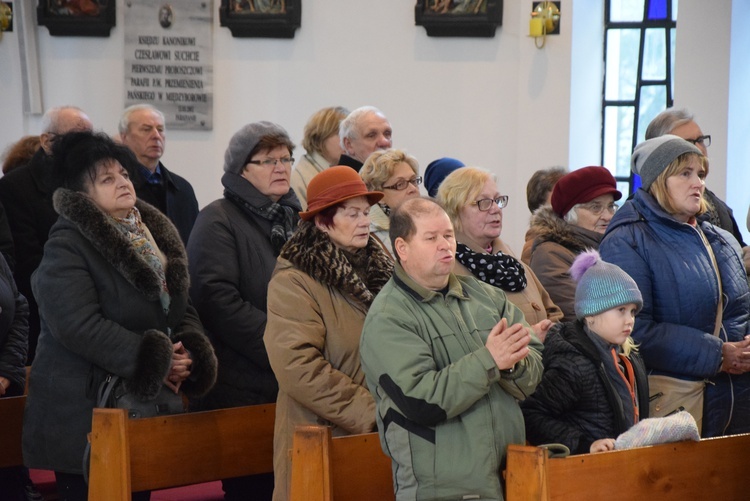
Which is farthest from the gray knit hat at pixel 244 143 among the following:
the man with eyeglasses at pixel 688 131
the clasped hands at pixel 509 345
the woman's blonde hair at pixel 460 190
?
the man with eyeglasses at pixel 688 131

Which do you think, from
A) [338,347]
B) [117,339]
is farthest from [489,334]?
[117,339]

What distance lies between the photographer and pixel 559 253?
14.3ft

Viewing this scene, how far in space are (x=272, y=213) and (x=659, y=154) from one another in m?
1.44

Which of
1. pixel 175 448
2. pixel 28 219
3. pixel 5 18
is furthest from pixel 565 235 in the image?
pixel 5 18

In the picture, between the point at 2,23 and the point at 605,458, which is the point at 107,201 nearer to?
the point at 605,458

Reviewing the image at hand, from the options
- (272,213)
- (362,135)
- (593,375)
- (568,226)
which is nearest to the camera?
(593,375)

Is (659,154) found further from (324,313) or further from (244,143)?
(244,143)

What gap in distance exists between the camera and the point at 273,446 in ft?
11.6

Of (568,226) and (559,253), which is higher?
(568,226)

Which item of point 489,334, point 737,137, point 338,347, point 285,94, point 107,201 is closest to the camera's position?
point 489,334

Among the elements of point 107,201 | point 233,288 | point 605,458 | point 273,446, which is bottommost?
point 273,446

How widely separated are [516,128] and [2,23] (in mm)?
3881

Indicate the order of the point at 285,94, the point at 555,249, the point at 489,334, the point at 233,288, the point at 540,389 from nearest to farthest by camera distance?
1. the point at 489,334
2. the point at 540,389
3. the point at 233,288
4. the point at 555,249
5. the point at 285,94

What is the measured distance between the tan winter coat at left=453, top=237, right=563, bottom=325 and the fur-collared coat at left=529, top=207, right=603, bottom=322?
0.30 m
